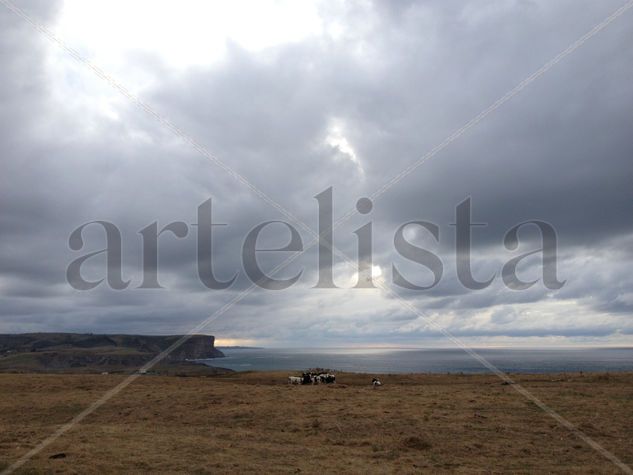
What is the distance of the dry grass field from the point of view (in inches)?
688

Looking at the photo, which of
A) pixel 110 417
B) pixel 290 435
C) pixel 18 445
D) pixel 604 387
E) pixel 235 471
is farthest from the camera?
pixel 604 387

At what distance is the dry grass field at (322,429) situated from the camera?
17.5m

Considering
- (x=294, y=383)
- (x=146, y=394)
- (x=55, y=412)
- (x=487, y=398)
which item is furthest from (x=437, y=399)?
(x=55, y=412)

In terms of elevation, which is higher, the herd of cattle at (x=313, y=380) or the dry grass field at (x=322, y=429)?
the dry grass field at (x=322, y=429)

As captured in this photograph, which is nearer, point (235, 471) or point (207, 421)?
point (235, 471)

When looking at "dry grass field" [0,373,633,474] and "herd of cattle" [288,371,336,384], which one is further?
"herd of cattle" [288,371,336,384]

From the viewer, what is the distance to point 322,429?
23672 millimetres

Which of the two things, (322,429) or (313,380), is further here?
(313,380)

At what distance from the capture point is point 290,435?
74.5ft

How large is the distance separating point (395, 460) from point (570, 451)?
6.77 m

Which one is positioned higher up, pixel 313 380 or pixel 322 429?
pixel 322 429

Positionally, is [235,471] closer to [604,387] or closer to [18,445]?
[18,445]

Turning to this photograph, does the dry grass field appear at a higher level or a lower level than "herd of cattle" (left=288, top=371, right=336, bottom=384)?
higher

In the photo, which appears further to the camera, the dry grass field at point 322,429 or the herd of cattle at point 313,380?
the herd of cattle at point 313,380
